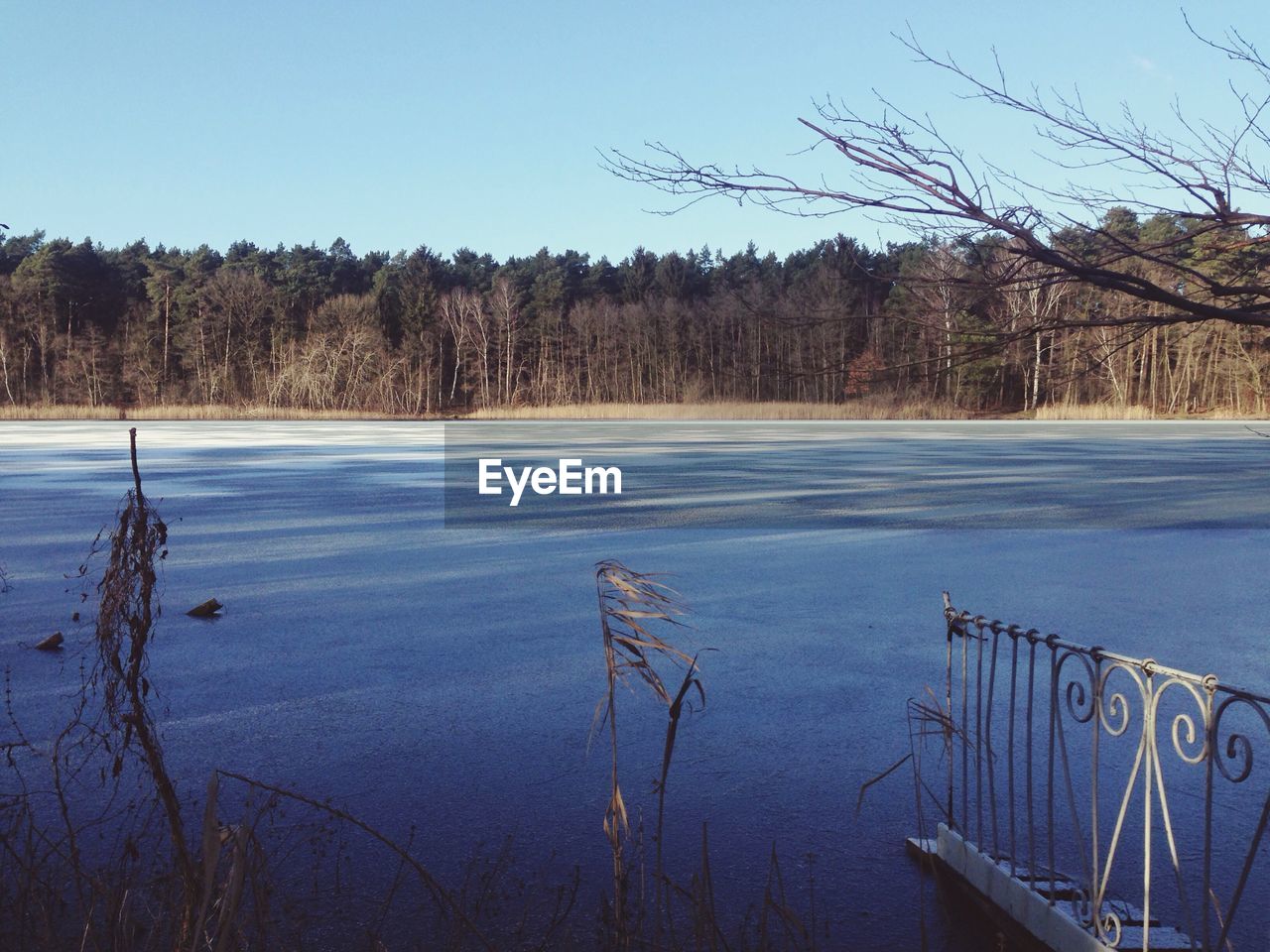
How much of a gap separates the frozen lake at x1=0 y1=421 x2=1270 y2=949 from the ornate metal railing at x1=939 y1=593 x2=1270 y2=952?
1.14ft

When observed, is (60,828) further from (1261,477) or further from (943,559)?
(1261,477)

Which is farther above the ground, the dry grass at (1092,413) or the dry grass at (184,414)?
the dry grass at (1092,413)

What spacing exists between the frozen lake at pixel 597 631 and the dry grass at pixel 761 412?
22.7 meters

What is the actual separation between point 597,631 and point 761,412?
3626 centimetres

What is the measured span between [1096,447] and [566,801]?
2187 centimetres

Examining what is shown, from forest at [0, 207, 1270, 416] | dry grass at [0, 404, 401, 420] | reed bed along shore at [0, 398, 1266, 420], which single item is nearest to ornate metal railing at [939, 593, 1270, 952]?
reed bed along shore at [0, 398, 1266, 420]

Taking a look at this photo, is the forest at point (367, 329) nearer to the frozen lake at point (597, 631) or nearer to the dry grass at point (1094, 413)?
the dry grass at point (1094, 413)

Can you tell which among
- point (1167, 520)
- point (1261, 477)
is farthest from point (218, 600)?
point (1261, 477)

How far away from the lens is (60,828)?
12.6 ft

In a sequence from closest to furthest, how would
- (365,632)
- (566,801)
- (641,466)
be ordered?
(566,801) < (365,632) < (641,466)

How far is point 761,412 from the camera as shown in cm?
4253

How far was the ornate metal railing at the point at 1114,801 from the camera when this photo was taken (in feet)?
8.73

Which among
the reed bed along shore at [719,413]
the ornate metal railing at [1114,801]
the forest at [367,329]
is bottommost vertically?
the ornate metal railing at [1114,801]

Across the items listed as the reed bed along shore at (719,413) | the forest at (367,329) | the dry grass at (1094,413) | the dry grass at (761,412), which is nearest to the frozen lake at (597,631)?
the dry grass at (1094,413)
